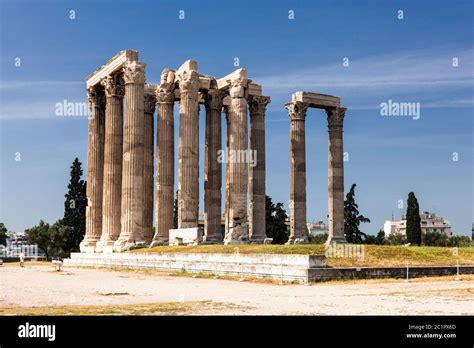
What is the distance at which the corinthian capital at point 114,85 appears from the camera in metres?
54.6

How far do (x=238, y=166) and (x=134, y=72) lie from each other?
38.7ft

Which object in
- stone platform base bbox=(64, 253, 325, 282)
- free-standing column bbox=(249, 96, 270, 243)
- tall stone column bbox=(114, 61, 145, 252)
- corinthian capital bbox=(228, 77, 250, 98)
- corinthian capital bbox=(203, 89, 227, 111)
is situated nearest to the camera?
stone platform base bbox=(64, 253, 325, 282)

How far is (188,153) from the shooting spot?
4953 centimetres

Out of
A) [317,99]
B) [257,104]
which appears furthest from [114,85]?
[317,99]

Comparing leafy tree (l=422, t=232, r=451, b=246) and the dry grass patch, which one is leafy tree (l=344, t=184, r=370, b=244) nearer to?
leafy tree (l=422, t=232, r=451, b=246)

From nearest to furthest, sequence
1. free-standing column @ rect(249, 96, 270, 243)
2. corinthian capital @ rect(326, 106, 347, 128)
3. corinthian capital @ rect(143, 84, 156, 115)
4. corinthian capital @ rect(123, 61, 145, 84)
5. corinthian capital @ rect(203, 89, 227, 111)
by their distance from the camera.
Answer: corinthian capital @ rect(123, 61, 145, 84), corinthian capital @ rect(203, 89, 227, 111), free-standing column @ rect(249, 96, 270, 243), corinthian capital @ rect(143, 84, 156, 115), corinthian capital @ rect(326, 106, 347, 128)

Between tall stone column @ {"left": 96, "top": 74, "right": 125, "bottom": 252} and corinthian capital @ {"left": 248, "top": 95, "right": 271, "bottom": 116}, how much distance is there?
12195 mm

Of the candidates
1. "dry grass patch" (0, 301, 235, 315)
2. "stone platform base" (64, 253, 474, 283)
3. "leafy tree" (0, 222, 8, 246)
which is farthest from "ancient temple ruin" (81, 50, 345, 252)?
"leafy tree" (0, 222, 8, 246)

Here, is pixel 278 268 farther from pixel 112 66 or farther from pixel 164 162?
pixel 112 66

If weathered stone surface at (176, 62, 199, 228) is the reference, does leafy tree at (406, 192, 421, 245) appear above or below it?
below

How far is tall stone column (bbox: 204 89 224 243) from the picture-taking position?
56.4 meters
